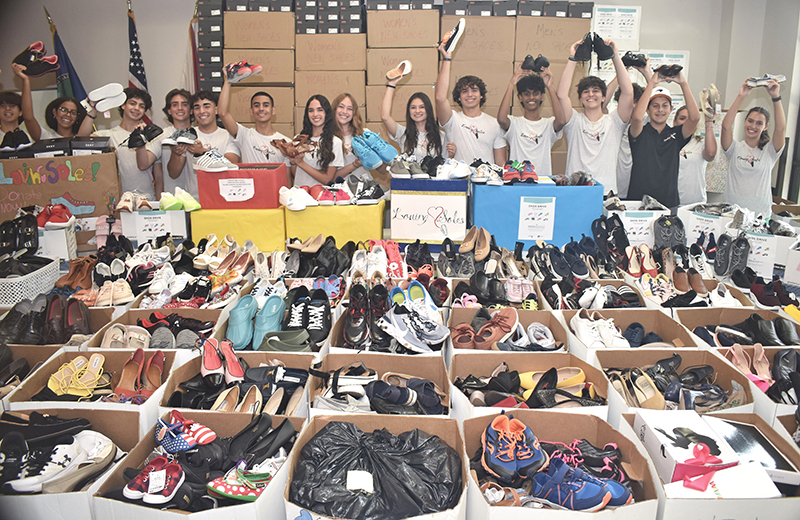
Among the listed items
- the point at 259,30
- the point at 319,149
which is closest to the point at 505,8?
the point at 259,30

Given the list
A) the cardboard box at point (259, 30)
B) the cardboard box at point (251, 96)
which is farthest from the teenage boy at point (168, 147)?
the cardboard box at point (259, 30)

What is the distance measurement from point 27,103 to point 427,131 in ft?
10.7

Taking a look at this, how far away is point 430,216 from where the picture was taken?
3119 millimetres

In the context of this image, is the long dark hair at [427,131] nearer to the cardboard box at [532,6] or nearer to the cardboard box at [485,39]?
the cardboard box at [485,39]

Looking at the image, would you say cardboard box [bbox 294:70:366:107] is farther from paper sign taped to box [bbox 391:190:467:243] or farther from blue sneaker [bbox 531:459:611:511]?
blue sneaker [bbox 531:459:611:511]

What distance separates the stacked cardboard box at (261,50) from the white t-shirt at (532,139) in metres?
2.38

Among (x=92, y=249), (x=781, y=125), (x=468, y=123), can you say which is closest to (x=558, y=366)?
(x=468, y=123)

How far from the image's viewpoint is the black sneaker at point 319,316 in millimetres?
2217

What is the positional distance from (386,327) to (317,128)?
2.18 metres

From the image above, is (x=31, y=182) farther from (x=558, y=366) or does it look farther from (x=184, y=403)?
(x=558, y=366)

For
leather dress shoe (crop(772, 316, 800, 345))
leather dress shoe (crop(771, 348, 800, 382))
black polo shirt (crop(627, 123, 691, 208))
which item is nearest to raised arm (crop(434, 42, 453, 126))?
black polo shirt (crop(627, 123, 691, 208))

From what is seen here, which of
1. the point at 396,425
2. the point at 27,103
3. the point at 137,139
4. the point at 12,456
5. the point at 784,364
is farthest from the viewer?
the point at 27,103

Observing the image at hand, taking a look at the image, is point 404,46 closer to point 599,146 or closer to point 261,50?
point 261,50

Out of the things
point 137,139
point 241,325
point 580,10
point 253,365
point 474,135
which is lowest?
point 253,365
